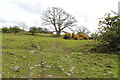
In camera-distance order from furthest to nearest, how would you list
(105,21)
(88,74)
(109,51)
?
(105,21) → (109,51) → (88,74)

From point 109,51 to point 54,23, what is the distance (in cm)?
2692

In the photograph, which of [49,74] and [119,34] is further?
[119,34]

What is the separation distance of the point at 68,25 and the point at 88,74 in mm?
32713

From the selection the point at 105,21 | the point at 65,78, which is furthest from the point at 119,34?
the point at 65,78

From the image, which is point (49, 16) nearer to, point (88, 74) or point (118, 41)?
point (118, 41)

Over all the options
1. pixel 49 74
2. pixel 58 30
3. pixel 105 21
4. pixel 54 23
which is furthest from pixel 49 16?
pixel 49 74

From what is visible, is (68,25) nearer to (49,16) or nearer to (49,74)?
(49,16)

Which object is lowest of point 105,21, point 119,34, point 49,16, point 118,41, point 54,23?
point 118,41

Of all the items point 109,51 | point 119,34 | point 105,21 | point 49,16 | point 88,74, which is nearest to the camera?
point 88,74

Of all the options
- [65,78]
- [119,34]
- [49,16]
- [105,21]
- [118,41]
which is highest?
[49,16]

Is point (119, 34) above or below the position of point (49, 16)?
below

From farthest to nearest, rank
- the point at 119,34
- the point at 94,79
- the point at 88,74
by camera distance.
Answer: the point at 119,34
the point at 88,74
the point at 94,79

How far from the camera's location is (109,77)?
220 inches

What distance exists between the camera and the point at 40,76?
5.65 meters
